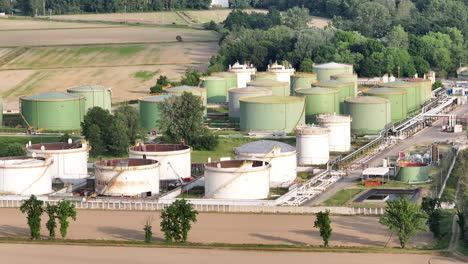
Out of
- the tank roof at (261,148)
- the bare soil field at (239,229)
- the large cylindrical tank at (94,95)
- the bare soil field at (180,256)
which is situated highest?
the large cylindrical tank at (94,95)

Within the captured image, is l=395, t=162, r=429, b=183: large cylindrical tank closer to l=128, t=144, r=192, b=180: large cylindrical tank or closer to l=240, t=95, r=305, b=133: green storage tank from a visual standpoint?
l=128, t=144, r=192, b=180: large cylindrical tank

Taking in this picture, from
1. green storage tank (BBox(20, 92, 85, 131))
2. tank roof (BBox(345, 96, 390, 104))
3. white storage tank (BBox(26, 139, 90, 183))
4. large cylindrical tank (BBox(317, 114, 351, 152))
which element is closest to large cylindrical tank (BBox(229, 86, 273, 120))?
tank roof (BBox(345, 96, 390, 104))

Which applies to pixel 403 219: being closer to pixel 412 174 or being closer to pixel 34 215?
pixel 412 174

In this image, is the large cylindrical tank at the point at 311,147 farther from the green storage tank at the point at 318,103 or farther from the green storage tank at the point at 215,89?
the green storage tank at the point at 215,89

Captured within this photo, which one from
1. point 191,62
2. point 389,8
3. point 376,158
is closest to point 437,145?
point 376,158

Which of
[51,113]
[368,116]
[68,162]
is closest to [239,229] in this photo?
[68,162]

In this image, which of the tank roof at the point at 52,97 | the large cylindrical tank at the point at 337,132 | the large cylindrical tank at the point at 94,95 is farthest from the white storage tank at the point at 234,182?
the large cylindrical tank at the point at 94,95
